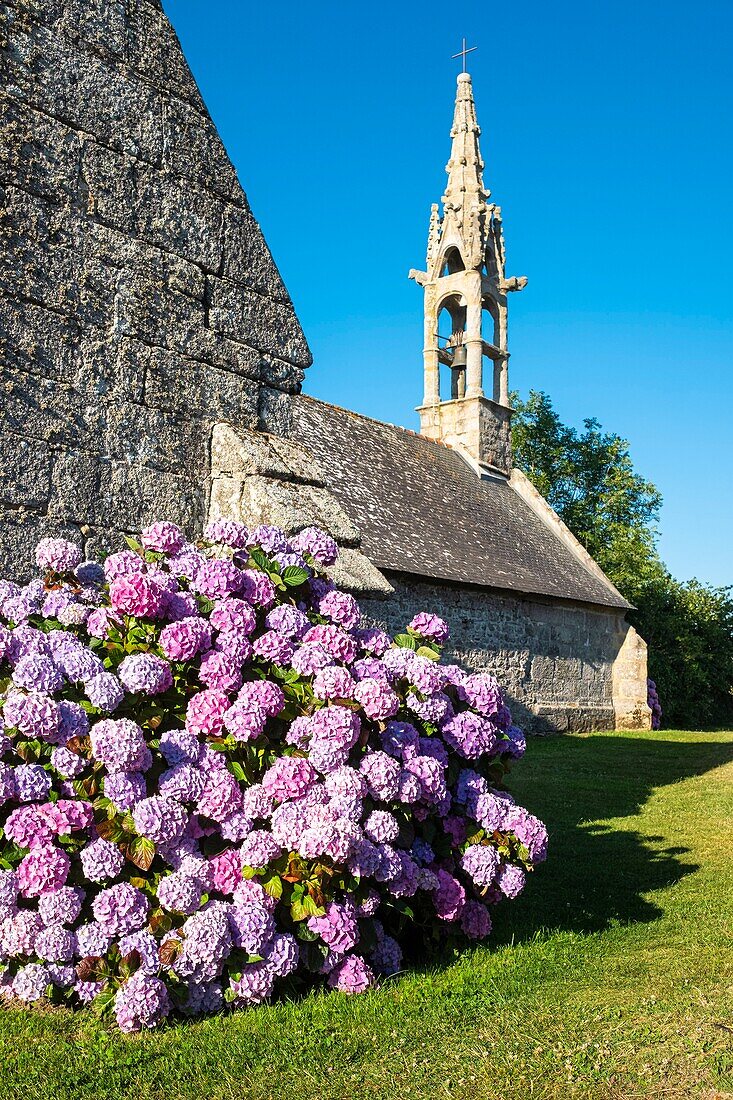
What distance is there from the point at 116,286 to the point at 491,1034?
371 centimetres

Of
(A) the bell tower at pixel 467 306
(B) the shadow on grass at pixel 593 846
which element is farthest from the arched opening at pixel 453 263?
(B) the shadow on grass at pixel 593 846

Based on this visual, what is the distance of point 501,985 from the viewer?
3715 mm

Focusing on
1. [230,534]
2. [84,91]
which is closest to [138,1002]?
[230,534]

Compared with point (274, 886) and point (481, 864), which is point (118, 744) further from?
point (481, 864)

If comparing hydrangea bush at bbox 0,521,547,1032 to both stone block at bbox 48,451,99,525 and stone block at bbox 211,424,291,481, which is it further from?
stone block at bbox 211,424,291,481

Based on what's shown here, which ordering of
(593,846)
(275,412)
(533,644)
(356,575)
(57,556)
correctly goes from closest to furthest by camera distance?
Answer: (57,556) < (356,575) < (275,412) < (593,846) < (533,644)

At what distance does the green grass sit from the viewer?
281 cm

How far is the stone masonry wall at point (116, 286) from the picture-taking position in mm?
4293

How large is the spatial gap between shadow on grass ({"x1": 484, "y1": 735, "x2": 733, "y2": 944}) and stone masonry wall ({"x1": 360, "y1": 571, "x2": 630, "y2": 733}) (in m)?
2.61

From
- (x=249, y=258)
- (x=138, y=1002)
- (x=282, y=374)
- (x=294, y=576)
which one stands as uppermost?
(x=249, y=258)

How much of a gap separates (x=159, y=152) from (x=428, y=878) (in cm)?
384

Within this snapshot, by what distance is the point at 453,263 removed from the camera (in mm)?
24250

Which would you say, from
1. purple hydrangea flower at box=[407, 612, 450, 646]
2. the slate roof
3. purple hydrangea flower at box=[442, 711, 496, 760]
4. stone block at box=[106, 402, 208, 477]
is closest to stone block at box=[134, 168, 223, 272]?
stone block at box=[106, 402, 208, 477]

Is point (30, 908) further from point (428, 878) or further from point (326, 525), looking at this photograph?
point (326, 525)
